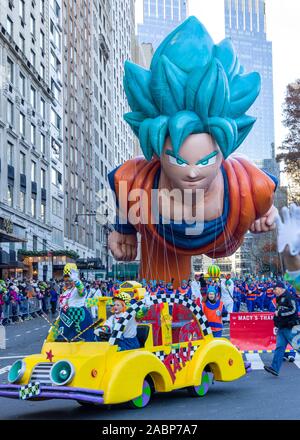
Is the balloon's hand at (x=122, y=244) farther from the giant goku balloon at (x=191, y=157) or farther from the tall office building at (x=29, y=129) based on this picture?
the tall office building at (x=29, y=129)

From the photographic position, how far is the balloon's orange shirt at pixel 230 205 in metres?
15.1

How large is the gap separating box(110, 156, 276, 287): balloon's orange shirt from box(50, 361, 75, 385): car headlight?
25.6 feet

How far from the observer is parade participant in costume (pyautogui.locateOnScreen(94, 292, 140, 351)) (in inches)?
322

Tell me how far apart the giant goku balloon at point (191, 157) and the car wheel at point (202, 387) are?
18.3ft

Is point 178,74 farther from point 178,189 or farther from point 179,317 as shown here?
point 179,317

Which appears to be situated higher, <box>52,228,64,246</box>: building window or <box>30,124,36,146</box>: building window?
<box>30,124,36,146</box>: building window

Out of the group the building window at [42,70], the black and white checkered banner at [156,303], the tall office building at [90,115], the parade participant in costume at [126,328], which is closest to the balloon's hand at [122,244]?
the black and white checkered banner at [156,303]

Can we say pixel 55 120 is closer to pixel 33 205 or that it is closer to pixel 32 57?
pixel 32 57

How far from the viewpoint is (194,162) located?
1421 cm

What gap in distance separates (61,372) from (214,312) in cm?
536

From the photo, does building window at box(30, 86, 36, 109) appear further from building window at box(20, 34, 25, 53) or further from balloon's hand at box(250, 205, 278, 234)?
balloon's hand at box(250, 205, 278, 234)

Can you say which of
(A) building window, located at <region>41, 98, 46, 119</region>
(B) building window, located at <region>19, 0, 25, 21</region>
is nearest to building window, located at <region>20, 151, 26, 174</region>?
(A) building window, located at <region>41, 98, 46, 119</region>

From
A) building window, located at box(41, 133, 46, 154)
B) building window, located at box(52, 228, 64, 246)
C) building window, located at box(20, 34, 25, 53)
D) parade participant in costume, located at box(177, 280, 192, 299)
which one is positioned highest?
building window, located at box(20, 34, 25, 53)

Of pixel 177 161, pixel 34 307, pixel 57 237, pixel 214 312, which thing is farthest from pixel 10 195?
pixel 214 312
